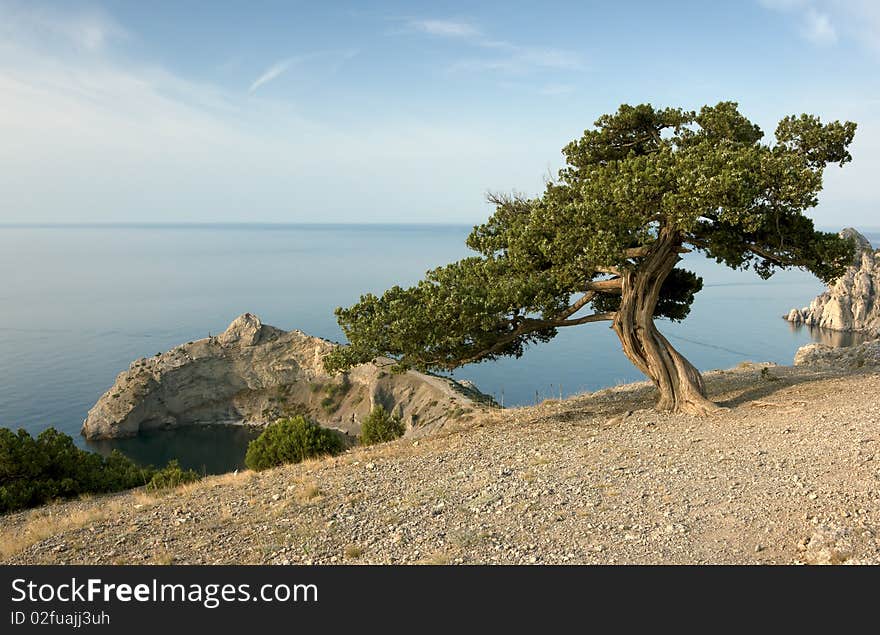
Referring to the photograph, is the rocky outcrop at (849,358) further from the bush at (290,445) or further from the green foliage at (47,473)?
the green foliage at (47,473)

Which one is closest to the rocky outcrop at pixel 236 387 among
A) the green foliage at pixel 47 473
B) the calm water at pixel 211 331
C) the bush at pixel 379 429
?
the calm water at pixel 211 331

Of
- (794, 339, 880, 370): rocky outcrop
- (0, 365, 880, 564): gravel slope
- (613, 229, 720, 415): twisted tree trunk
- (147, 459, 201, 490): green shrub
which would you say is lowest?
(147, 459, 201, 490): green shrub

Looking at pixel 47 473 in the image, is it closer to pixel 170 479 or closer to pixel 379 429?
pixel 170 479

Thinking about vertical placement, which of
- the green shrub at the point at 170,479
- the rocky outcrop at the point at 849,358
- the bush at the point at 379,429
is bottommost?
the bush at the point at 379,429

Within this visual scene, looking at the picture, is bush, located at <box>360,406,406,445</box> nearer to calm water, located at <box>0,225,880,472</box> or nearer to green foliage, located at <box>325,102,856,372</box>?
calm water, located at <box>0,225,880,472</box>

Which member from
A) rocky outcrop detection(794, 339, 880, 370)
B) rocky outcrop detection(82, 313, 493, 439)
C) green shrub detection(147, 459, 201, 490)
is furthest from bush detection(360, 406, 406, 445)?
rocky outcrop detection(82, 313, 493, 439)

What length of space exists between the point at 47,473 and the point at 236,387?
56207 millimetres

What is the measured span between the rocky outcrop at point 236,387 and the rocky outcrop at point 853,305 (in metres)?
90.0

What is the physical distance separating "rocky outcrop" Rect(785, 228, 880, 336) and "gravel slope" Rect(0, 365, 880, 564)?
368ft

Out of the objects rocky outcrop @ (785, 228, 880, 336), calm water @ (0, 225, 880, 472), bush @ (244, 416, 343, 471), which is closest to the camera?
bush @ (244, 416, 343, 471)

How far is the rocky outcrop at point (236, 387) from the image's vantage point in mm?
71938

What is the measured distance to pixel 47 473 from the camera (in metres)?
23.8

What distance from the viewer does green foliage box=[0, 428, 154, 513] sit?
22.4 meters

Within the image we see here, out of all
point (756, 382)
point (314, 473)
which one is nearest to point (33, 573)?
point (314, 473)
